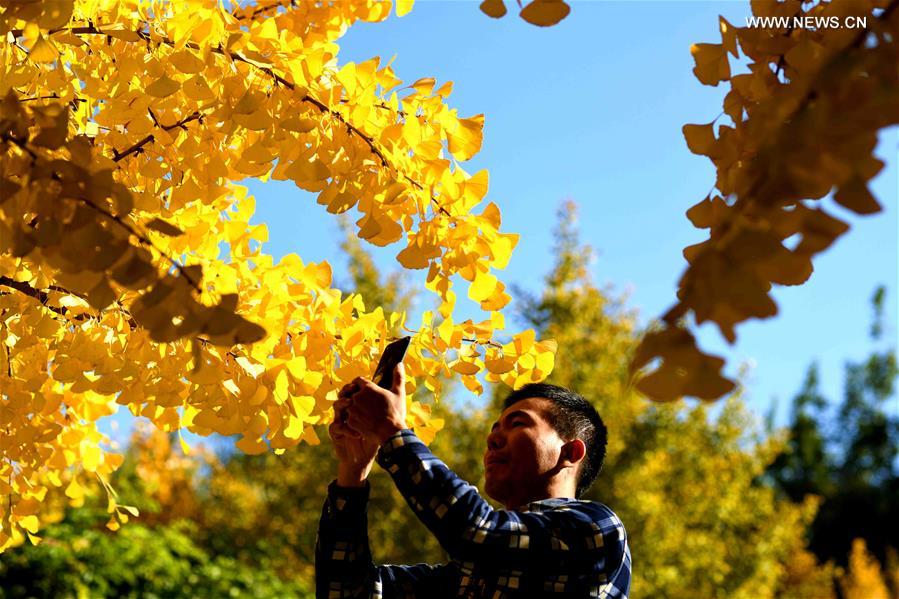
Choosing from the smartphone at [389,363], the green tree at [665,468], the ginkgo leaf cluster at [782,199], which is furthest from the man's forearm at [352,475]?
the green tree at [665,468]

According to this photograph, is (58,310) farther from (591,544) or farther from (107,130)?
(591,544)

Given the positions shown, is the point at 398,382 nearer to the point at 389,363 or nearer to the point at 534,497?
the point at 389,363

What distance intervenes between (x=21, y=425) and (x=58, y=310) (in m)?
0.33

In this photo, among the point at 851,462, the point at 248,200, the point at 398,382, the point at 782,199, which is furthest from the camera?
Answer: the point at 851,462

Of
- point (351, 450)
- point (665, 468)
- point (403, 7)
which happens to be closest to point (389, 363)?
point (351, 450)

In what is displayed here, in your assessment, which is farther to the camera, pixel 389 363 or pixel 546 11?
pixel 389 363

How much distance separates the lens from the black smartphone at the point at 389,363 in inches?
58.1

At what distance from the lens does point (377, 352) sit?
1855 millimetres

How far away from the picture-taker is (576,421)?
1904 mm

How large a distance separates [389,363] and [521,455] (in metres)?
0.45

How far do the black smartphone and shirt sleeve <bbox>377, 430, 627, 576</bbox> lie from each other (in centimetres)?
10

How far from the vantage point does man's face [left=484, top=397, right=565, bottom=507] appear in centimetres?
178

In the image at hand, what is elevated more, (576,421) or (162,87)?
(162,87)

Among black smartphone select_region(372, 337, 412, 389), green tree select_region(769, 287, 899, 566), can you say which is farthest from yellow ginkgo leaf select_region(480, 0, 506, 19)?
green tree select_region(769, 287, 899, 566)
